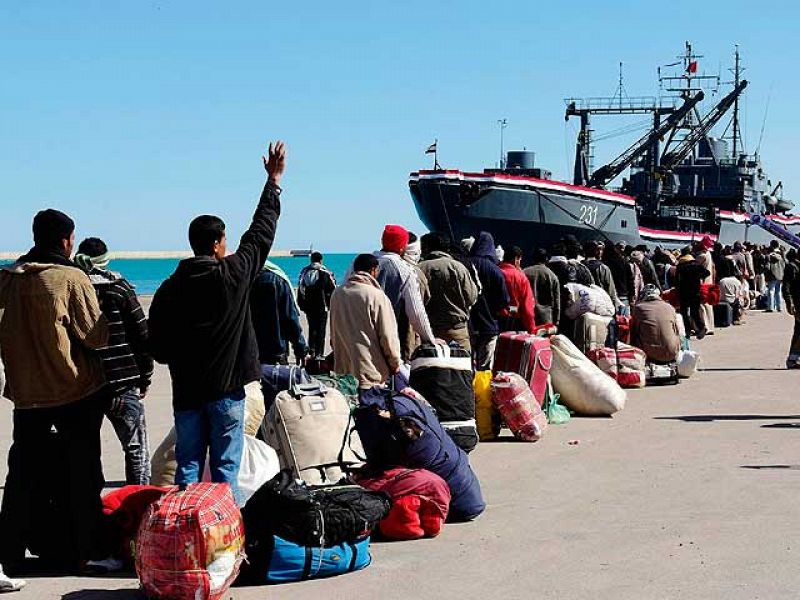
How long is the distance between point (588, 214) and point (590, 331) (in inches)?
1344

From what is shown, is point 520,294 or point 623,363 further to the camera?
point 623,363

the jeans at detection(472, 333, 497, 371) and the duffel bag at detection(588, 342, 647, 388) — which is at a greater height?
the jeans at detection(472, 333, 497, 371)

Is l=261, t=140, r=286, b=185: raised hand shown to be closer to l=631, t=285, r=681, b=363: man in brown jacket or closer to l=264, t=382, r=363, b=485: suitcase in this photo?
l=264, t=382, r=363, b=485: suitcase

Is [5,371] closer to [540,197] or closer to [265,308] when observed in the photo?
[265,308]

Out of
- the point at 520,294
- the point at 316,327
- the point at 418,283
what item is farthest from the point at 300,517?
the point at 316,327

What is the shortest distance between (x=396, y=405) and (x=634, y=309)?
892cm

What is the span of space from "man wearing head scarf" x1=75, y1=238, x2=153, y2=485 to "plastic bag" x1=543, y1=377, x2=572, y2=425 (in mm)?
5233

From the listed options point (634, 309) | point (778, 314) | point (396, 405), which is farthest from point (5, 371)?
point (778, 314)

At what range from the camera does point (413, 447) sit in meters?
7.88

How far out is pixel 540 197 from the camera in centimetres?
4659

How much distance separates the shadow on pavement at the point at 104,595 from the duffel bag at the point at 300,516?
63 cm

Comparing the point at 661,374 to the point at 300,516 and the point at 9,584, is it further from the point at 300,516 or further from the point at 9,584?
the point at 9,584

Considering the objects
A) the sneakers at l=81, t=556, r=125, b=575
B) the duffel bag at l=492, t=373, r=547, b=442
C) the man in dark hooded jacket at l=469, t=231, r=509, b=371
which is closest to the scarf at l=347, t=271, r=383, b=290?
the duffel bag at l=492, t=373, r=547, b=442

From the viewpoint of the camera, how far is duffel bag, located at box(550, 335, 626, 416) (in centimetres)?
1298
